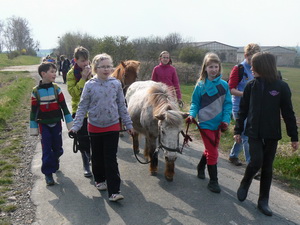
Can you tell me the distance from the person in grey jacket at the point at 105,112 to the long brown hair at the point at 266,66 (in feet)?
6.34

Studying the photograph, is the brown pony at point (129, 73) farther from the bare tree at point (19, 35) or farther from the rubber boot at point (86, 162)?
the bare tree at point (19, 35)

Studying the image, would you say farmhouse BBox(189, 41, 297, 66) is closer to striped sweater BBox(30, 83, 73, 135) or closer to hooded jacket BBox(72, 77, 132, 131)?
striped sweater BBox(30, 83, 73, 135)

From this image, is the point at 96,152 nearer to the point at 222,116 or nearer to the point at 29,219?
the point at 29,219

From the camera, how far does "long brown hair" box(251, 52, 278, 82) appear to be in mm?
3328

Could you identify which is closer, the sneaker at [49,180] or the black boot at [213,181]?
the black boot at [213,181]

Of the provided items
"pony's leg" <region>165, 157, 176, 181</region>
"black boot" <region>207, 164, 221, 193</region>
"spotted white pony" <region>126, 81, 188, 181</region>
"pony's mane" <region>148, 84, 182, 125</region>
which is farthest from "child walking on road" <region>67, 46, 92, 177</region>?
"black boot" <region>207, 164, 221, 193</region>

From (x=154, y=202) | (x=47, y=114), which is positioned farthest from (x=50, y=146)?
(x=154, y=202)

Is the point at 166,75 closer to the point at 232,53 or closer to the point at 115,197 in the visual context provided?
the point at 115,197

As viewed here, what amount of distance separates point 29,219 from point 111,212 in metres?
1.05

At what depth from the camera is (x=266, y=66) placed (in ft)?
11.0

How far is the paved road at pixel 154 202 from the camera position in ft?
10.8

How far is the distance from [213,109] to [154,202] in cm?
167

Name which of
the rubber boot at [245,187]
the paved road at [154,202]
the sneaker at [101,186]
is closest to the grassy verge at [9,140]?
the paved road at [154,202]

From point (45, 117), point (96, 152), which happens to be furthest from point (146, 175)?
point (45, 117)
